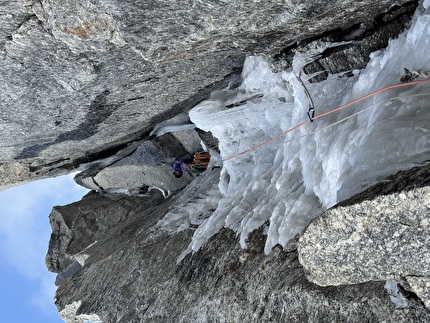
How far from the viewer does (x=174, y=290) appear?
7977mm

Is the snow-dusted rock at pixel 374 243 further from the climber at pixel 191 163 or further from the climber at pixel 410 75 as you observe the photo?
the climber at pixel 191 163

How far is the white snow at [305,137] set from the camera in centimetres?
505

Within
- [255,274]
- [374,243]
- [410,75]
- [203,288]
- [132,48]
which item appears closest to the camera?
[374,243]

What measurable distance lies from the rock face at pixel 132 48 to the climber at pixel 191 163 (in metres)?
2.48

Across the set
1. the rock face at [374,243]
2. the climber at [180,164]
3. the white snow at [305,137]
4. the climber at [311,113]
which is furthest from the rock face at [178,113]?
the climber at [180,164]

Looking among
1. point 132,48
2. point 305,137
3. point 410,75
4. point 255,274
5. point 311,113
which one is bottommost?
point 255,274

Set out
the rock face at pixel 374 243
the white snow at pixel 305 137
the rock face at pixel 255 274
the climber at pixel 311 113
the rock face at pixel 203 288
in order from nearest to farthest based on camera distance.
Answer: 1. the rock face at pixel 374 243
2. the rock face at pixel 255 274
3. the rock face at pixel 203 288
4. the white snow at pixel 305 137
5. the climber at pixel 311 113

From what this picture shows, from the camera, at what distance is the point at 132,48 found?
7.35 m

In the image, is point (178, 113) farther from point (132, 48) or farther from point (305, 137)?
point (305, 137)

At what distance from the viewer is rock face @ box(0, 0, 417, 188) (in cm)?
612

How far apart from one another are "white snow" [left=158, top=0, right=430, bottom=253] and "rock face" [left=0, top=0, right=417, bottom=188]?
51 cm

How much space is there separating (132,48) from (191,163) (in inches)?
259

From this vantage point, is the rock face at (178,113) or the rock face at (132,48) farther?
the rock face at (132,48)

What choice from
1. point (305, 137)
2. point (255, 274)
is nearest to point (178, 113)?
point (305, 137)
